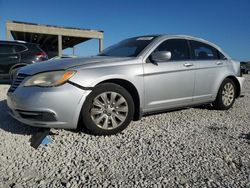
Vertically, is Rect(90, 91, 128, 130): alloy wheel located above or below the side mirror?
below

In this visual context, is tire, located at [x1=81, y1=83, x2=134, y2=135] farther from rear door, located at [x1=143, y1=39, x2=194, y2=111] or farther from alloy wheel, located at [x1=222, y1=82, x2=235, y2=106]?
alloy wheel, located at [x1=222, y1=82, x2=235, y2=106]

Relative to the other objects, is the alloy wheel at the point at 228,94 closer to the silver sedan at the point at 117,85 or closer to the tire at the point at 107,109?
the silver sedan at the point at 117,85

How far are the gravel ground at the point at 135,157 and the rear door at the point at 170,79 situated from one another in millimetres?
390

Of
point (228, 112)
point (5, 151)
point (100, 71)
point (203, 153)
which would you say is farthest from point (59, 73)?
point (228, 112)

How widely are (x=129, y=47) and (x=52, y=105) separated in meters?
1.89

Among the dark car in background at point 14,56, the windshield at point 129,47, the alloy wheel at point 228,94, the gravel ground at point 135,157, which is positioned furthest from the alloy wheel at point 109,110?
the dark car in background at point 14,56

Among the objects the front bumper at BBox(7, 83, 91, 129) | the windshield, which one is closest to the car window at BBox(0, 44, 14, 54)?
the windshield

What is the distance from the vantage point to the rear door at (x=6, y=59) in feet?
32.0

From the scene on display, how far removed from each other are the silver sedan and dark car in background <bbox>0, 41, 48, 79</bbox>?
543cm

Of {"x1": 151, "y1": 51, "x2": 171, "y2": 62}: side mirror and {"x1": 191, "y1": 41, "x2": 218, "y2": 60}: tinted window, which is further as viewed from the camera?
{"x1": 191, "y1": 41, "x2": 218, "y2": 60}: tinted window

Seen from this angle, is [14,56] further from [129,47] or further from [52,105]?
[52,105]

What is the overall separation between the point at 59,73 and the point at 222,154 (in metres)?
2.21

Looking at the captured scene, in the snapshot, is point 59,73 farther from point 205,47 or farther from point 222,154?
point 205,47

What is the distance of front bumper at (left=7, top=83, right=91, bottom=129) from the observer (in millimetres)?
3539
